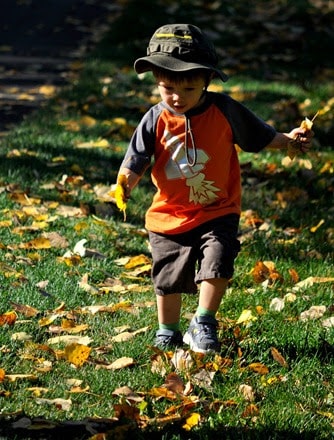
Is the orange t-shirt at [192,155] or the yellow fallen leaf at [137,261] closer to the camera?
the orange t-shirt at [192,155]

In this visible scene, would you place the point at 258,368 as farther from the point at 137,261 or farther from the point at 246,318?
the point at 137,261

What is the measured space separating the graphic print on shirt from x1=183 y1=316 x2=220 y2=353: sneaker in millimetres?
480

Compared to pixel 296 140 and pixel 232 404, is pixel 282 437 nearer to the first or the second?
pixel 232 404

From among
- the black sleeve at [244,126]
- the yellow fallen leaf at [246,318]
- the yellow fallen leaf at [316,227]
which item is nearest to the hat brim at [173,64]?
the black sleeve at [244,126]

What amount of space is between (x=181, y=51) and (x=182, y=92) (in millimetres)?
166

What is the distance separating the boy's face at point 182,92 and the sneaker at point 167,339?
92 centimetres

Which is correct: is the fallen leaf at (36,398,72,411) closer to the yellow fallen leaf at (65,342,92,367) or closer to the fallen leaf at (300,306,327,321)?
the yellow fallen leaf at (65,342,92,367)

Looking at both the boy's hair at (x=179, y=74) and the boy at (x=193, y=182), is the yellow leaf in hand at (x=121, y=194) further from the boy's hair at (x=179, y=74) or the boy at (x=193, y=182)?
the boy's hair at (x=179, y=74)

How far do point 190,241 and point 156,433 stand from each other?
Result: 0.99 meters

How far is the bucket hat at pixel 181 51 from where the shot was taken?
388 cm

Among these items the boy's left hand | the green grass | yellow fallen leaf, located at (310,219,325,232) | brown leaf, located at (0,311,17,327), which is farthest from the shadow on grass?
yellow fallen leaf, located at (310,219,325,232)

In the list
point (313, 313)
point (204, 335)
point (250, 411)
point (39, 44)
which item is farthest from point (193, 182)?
point (39, 44)

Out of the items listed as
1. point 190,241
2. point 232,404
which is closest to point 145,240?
point 190,241

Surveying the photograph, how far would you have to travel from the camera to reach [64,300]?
452cm
